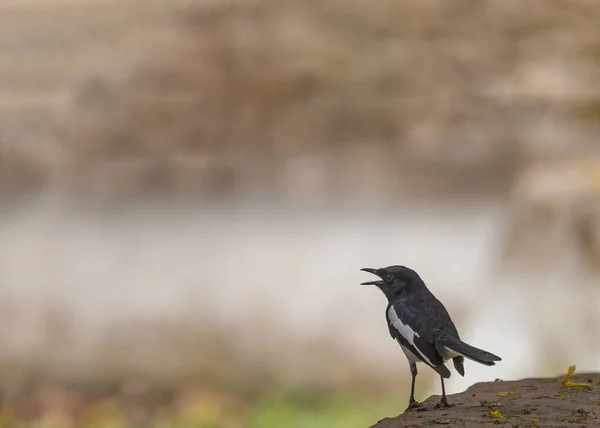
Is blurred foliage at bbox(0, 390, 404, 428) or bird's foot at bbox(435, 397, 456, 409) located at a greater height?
blurred foliage at bbox(0, 390, 404, 428)

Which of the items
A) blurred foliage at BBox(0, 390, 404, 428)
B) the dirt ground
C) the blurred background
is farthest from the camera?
the blurred background

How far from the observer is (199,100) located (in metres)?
7.13

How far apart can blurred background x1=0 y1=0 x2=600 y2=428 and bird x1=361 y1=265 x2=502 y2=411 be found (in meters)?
3.47

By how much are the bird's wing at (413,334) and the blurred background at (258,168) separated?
3.55 metres

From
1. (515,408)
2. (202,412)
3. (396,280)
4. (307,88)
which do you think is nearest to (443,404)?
(515,408)

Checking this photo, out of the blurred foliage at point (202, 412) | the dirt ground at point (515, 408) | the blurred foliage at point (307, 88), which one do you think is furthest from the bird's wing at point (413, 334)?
the blurred foliage at point (307, 88)

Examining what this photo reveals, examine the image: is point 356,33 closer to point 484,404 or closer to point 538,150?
point 538,150

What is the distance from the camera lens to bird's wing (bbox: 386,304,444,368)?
9.20 ft

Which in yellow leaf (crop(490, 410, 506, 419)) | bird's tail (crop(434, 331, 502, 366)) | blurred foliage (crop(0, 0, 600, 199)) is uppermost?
blurred foliage (crop(0, 0, 600, 199))

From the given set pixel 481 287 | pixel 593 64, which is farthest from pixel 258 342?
pixel 593 64

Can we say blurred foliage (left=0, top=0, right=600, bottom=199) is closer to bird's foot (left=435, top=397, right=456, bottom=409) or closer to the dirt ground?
the dirt ground

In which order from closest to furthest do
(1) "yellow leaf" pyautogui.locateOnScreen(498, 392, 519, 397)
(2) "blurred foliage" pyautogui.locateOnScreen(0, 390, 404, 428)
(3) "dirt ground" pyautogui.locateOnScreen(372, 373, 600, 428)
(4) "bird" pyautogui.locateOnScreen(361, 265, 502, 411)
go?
(3) "dirt ground" pyautogui.locateOnScreen(372, 373, 600, 428) < (4) "bird" pyautogui.locateOnScreen(361, 265, 502, 411) < (1) "yellow leaf" pyautogui.locateOnScreen(498, 392, 519, 397) < (2) "blurred foliage" pyautogui.locateOnScreen(0, 390, 404, 428)

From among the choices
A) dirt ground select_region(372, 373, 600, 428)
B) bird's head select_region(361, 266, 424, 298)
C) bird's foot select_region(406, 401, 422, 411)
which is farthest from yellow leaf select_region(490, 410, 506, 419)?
bird's head select_region(361, 266, 424, 298)

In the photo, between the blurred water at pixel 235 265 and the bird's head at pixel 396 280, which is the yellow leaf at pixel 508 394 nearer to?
the bird's head at pixel 396 280
